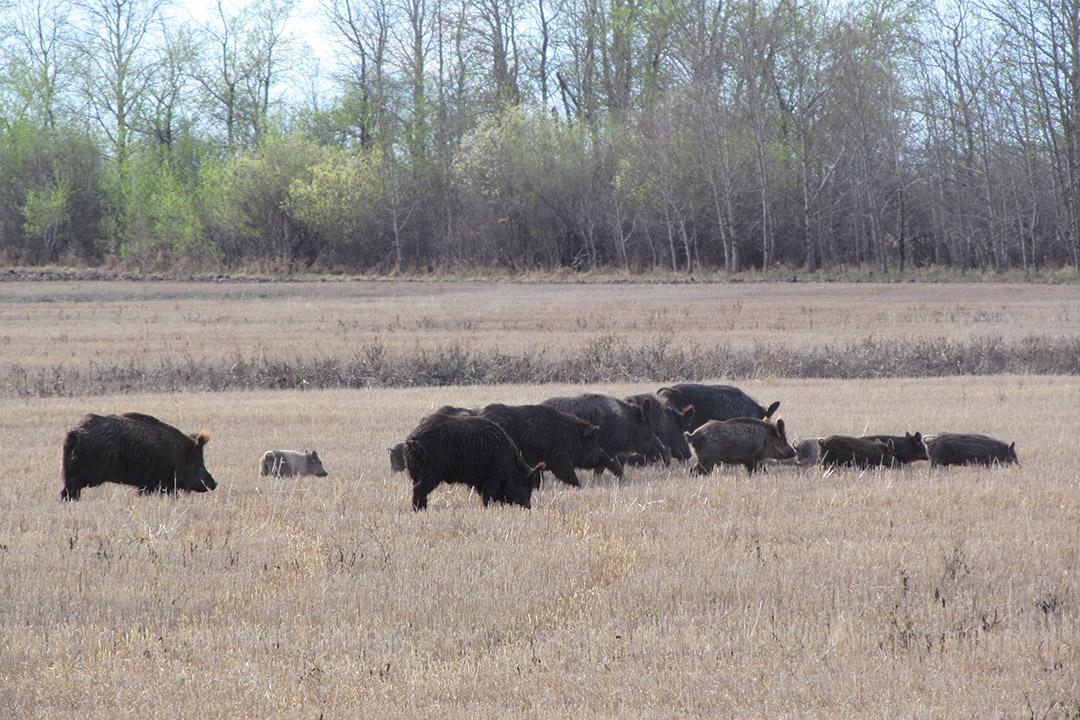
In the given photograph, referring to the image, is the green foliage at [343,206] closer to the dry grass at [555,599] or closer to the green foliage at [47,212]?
→ the green foliage at [47,212]

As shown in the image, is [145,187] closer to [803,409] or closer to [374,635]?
[803,409]

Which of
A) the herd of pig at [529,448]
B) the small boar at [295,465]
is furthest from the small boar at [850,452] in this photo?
the small boar at [295,465]

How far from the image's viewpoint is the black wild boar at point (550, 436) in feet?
36.4

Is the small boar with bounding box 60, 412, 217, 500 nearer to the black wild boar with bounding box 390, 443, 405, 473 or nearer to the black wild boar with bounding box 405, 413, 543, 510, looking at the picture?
the black wild boar with bounding box 390, 443, 405, 473

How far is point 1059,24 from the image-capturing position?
48.3 meters

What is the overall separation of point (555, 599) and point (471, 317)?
27033 millimetres

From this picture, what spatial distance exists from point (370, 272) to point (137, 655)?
52.1 metres

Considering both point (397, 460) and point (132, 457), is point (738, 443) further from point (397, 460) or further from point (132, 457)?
point (132, 457)

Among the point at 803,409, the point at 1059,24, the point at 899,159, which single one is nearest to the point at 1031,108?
the point at 1059,24

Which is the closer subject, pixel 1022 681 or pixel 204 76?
pixel 1022 681

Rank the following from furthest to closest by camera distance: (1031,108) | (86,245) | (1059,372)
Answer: (86,245)
(1031,108)
(1059,372)

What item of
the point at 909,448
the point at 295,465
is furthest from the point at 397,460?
the point at 909,448

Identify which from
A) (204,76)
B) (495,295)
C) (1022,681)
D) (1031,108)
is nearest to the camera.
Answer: (1022,681)

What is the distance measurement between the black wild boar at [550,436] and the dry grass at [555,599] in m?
0.52
